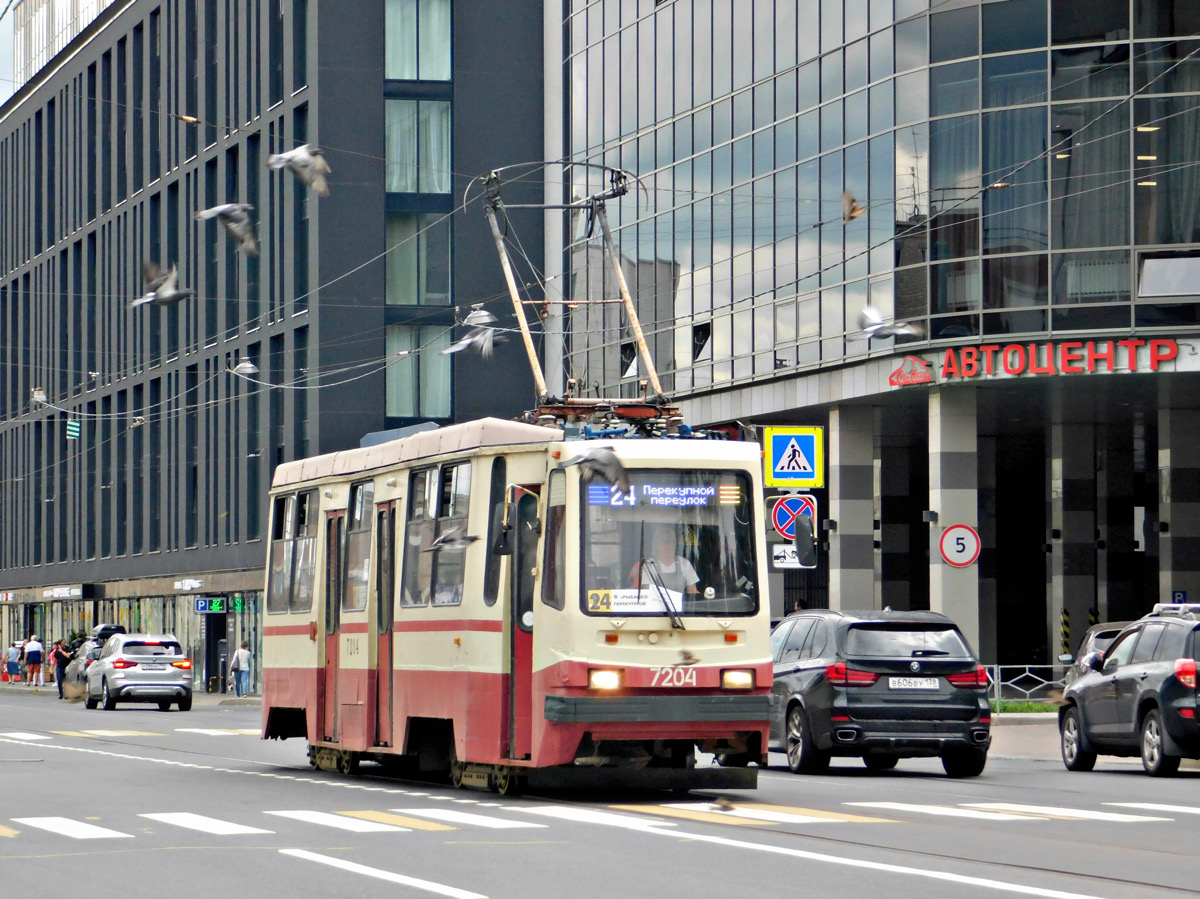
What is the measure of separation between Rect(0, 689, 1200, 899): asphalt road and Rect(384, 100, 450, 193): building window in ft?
129

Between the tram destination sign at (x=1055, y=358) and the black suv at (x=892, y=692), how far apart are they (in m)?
18.2

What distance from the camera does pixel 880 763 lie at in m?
23.7

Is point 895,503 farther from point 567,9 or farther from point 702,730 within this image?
point 702,730

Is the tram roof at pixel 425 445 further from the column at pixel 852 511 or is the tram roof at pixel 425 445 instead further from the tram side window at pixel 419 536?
the column at pixel 852 511

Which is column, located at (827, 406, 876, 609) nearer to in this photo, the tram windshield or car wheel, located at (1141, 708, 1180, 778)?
car wheel, located at (1141, 708, 1180, 778)

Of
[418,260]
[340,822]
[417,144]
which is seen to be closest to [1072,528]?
[418,260]

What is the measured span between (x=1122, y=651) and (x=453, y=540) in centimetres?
859

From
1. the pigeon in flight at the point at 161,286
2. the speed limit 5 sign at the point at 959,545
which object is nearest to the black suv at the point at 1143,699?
the speed limit 5 sign at the point at 959,545

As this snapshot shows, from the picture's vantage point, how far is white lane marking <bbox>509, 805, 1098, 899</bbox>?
1025cm

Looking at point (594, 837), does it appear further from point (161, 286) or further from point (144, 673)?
point (144, 673)

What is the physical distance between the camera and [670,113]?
48.3m

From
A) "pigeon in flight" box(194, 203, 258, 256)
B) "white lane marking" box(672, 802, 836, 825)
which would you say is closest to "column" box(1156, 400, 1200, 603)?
"pigeon in flight" box(194, 203, 258, 256)

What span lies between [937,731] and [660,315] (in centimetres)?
2887

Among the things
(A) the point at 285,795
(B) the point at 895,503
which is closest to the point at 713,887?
(A) the point at 285,795
